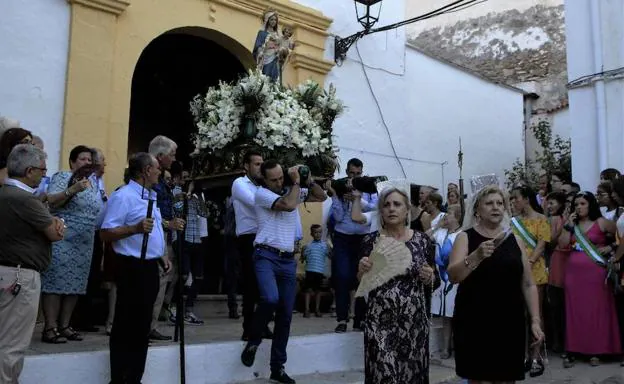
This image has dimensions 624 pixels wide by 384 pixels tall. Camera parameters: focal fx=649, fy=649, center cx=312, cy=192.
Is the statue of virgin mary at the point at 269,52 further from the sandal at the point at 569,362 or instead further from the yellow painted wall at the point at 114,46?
the sandal at the point at 569,362

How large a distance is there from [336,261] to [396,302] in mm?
2700

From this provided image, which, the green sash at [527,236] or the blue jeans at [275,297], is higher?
the green sash at [527,236]

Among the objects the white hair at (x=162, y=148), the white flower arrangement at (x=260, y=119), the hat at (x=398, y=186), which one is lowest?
the hat at (x=398, y=186)

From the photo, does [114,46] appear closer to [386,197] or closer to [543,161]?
[386,197]

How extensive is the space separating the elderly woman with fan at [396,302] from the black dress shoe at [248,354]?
4.49ft

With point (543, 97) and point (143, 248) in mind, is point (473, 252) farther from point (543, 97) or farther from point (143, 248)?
point (543, 97)

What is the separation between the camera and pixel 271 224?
4.99 metres

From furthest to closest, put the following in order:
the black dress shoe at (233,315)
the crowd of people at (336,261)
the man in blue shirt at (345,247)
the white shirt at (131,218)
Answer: the black dress shoe at (233,315)
the man in blue shirt at (345,247)
the white shirt at (131,218)
the crowd of people at (336,261)

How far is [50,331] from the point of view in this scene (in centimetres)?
503

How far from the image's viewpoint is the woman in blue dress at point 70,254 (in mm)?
5055

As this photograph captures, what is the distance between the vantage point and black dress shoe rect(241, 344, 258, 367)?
5.02 m

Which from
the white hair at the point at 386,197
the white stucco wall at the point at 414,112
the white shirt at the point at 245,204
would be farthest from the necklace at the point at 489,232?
the white stucco wall at the point at 414,112

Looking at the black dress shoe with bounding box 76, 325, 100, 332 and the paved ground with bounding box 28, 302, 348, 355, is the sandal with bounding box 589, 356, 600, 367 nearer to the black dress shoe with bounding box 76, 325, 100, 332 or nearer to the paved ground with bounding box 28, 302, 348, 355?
the paved ground with bounding box 28, 302, 348, 355

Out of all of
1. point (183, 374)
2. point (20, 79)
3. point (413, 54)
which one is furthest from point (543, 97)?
point (183, 374)
